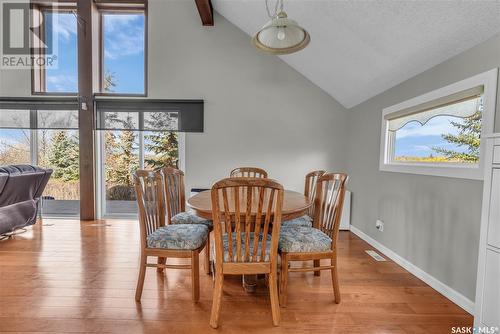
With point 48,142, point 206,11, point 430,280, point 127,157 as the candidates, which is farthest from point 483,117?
point 48,142

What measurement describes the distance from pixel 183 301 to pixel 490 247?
77.1 inches

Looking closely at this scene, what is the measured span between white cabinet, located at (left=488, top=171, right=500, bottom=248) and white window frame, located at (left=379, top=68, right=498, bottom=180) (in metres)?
0.24

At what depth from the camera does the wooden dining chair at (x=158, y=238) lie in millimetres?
1656

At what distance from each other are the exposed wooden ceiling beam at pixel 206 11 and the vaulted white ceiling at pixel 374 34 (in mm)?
157

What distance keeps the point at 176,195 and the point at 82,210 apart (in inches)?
97.7

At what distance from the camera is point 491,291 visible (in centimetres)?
120

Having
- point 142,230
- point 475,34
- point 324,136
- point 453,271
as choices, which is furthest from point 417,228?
point 142,230

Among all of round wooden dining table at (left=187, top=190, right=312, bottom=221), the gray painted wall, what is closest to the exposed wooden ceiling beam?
the gray painted wall

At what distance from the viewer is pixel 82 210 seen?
379 centimetres

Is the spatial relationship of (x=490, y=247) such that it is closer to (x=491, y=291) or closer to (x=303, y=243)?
A: (x=491, y=291)

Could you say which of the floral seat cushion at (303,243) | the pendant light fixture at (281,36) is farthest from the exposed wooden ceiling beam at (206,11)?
the floral seat cushion at (303,243)

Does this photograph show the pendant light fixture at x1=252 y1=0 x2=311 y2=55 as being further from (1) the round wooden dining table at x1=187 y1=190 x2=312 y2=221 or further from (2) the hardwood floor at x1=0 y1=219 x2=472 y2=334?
(2) the hardwood floor at x1=0 y1=219 x2=472 y2=334

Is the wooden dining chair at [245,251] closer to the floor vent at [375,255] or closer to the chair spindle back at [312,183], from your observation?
the chair spindle back at [312,183]

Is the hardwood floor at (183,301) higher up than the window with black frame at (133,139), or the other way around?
the window with black frame at (133,139)
